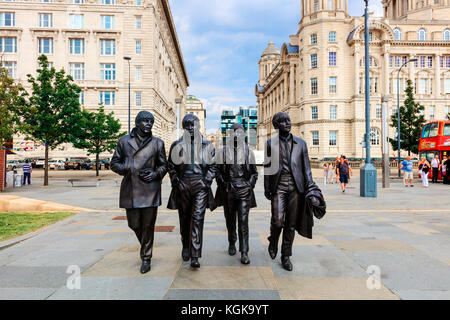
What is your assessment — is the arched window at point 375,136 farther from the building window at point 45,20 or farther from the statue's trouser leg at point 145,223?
the statue's trouser leg at point 145,223

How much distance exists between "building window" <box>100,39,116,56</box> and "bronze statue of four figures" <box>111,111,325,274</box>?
43.0 metres

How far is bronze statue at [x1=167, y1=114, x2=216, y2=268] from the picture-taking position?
4074 mm

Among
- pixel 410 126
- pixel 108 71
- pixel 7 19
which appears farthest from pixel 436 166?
pixel 7 19

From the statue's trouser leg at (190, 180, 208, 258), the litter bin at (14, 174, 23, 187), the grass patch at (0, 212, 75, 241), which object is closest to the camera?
the statue's trouser leg at (190, 180, 208, 258)

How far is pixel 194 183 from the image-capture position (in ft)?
13.5

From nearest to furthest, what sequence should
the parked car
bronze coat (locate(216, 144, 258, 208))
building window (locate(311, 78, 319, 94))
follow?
bronze coat (locate(216, 144, 258, 208)), the parked car, building window (locate(311, 78, 319, 94))

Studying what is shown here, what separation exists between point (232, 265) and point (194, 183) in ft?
4.02

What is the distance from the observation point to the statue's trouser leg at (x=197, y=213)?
4.02 m

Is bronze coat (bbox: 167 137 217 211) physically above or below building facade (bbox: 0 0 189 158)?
below

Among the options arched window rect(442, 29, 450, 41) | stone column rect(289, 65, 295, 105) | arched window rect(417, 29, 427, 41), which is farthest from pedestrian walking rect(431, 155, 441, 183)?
arched window rect(442, 29, 450, 41)

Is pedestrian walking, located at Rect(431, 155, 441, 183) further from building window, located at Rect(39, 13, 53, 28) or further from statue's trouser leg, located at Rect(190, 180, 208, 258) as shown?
building window, located at Rect(39, 13, 53, 28)

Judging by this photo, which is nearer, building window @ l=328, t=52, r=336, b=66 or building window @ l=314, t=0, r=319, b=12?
building window @ l=328, t=52, r=336, b=66

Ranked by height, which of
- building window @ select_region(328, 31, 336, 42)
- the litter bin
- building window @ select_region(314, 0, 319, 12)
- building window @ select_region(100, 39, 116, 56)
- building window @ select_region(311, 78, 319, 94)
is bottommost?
the litter bin
